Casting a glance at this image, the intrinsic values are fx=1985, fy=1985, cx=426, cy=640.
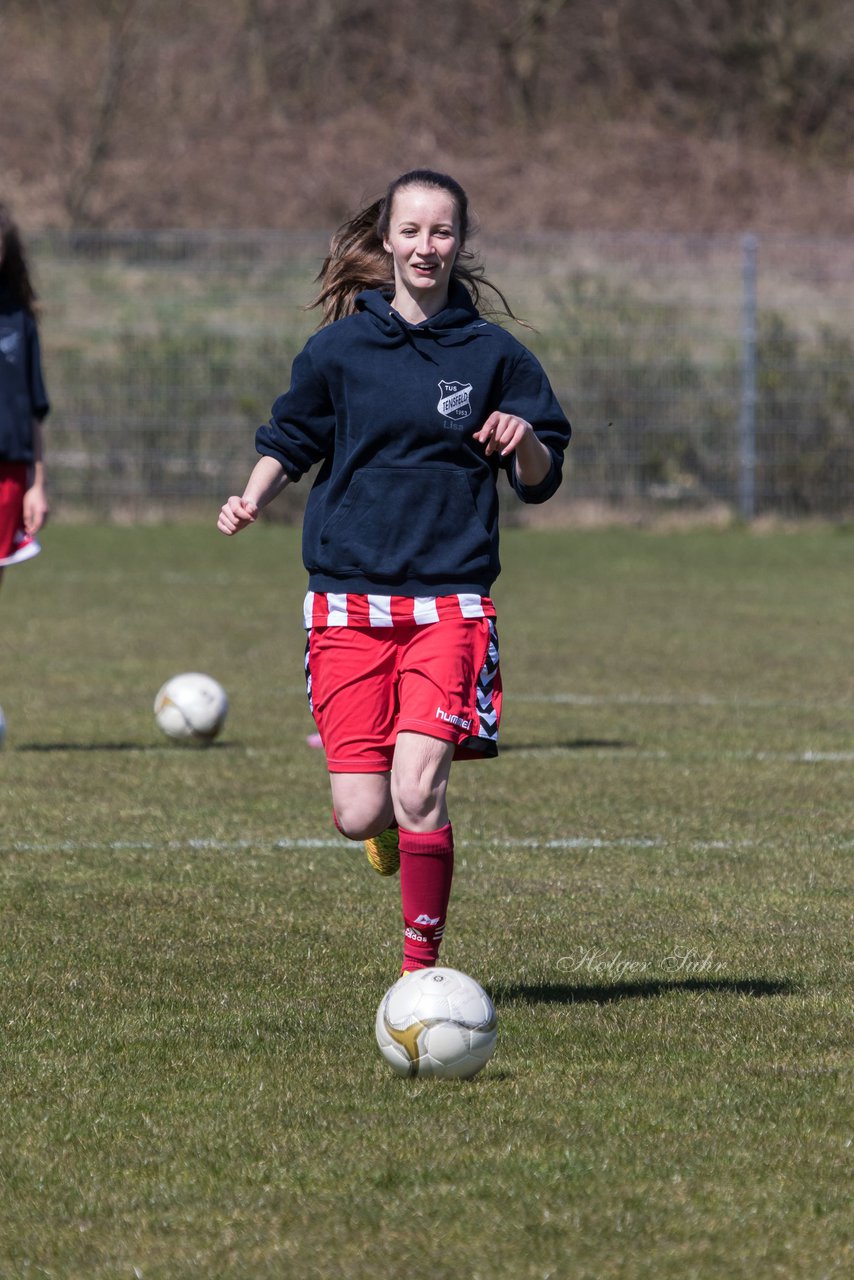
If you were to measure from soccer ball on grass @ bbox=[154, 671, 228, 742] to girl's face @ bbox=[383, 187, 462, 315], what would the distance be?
13.8 ft

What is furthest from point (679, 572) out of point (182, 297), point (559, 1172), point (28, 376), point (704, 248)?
point (559, 1172)

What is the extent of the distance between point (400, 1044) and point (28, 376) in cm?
525

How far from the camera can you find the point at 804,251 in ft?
73.6

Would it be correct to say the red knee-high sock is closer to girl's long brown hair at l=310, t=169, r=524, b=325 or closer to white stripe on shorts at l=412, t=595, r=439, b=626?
white stripe on shorts at l=412, t=595, r=439, b=626

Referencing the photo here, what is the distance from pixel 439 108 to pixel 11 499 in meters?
26.9

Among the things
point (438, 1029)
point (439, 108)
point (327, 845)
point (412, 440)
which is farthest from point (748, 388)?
point (438, 1029)

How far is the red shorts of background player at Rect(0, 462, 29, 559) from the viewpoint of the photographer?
27.8ft

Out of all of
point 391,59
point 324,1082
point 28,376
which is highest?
point 391,59

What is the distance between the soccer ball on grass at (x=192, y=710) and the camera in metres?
8.54

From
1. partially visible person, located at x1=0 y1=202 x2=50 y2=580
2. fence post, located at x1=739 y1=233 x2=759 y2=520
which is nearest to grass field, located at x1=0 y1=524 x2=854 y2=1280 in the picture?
partially visible person, located at x1=0 y1=202 x2=50 y2=580

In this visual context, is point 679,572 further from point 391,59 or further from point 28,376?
point 391,59

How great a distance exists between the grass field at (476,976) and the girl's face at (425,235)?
1677 mm

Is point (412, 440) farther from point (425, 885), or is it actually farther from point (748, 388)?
point (748, 388)

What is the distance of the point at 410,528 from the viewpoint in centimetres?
451
